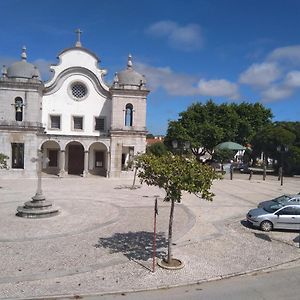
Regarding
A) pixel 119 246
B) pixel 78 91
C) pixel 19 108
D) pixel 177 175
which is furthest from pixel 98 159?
pixel 177 175

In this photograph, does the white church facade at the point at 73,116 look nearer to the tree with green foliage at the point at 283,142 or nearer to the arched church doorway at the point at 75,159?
the arched church doorway at the point at 75,159

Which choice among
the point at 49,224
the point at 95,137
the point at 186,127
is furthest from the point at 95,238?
the point at 186,127

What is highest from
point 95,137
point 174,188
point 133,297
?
point 95,137

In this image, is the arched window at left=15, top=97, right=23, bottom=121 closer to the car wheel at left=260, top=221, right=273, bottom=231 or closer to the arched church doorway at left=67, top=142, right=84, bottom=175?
the arched church doorway at left=67, top=142, right=84, bottom=175

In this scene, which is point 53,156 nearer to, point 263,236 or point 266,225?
point 266,225

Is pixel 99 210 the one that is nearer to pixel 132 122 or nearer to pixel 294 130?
pixel 132 122

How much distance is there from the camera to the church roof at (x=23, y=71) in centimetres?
3812

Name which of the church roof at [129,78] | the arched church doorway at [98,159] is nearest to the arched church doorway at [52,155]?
the arched church doorway at [98,159]

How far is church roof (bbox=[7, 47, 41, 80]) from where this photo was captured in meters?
38.1

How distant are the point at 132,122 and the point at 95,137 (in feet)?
14.1

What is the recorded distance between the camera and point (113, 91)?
39.8m

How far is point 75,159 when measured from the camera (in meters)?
41.5

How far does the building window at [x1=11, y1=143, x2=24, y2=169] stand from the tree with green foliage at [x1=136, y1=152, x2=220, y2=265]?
95.7ft

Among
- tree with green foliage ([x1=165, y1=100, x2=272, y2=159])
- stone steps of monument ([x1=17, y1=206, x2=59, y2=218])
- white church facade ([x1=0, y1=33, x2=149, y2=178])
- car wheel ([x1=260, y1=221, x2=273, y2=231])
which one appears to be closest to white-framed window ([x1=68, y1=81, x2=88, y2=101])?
white church facade ([x1=0, y1=33, x2=149, y2=178])
